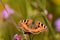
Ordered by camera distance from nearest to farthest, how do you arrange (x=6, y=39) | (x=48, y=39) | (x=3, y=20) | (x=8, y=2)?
1. (x=6, y=39)
2. (x=48, y=39)
3. (x=3, y=20)
4. (x=8, y=2)

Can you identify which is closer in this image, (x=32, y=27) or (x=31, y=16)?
(x=32, y=27)

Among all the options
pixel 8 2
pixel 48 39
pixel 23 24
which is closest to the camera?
pixel 23 24

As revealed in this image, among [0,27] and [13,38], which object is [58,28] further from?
[13,38]

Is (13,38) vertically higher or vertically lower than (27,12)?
lower

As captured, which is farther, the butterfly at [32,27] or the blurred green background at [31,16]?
the blurred green background at [31,16]

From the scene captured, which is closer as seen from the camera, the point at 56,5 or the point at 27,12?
the point at 27,12

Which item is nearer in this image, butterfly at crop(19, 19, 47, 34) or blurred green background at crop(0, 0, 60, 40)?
butterfly at crop(19, 19, 47, 34)

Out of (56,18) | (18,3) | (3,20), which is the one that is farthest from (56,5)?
(3,20)
